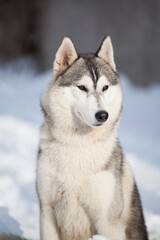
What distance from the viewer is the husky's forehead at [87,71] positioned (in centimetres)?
202

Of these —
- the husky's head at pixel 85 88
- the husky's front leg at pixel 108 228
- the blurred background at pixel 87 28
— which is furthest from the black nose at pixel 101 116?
the blurred background at pixel 87 28

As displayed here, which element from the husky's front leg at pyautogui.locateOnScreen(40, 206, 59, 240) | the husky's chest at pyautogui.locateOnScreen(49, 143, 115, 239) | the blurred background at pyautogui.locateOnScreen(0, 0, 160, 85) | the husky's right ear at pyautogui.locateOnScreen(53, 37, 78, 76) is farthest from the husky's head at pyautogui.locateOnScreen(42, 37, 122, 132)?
the blurred background at pyautogui.locateOnScreen(0, 0, 160, 85)

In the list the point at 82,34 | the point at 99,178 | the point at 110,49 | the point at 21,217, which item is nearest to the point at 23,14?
the point at 82,34

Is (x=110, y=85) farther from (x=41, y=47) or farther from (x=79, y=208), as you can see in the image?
(x=41, y=47)

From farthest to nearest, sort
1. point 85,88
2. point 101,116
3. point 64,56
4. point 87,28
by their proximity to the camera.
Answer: point 87,28
point 64,56
point 85,88
point 101,116

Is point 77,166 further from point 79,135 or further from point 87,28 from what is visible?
point 87,28

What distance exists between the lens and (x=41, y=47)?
5238 mm

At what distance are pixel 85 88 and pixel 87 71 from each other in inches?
3.5

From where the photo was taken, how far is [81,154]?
6.66ft

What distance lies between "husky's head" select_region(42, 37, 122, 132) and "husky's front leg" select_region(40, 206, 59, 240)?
46 cm

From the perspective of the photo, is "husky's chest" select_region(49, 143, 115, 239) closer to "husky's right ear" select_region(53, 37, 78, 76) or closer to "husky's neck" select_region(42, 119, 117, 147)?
"husky's neck" select_region(42, 119, 117, 147)

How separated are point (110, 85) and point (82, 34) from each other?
3165 millimetres

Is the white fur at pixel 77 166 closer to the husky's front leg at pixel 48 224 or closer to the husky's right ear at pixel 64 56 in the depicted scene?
the husky's front leg at pixel 48 224

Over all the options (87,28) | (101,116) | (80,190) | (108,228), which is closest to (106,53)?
(101,116)
